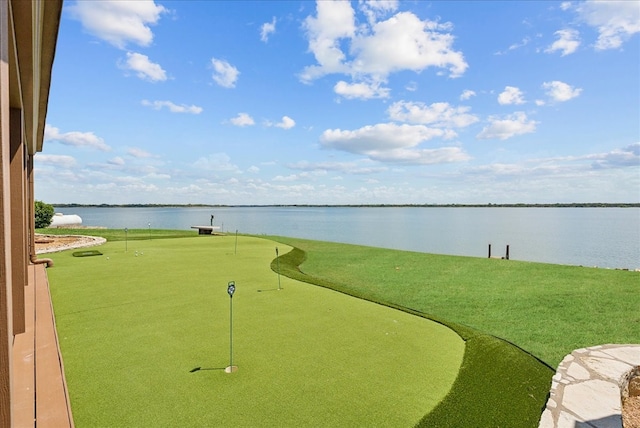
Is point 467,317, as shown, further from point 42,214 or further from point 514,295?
point 42,214

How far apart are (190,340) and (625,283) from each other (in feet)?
29.1

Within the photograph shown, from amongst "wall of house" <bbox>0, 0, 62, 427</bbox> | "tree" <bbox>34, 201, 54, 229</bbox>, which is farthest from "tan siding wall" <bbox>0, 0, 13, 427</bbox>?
"tree" <bbox>34, 201, 54, 229</bbox>

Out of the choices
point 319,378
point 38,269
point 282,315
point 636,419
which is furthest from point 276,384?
point 38,269

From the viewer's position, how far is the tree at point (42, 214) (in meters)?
22.3

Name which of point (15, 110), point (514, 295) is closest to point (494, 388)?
point (514, 295)

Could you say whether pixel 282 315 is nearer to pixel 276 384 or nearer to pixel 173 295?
pixel 276 384

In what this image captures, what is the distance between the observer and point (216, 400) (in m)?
2.67

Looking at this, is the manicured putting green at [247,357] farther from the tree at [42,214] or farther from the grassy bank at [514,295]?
the tree at [42,214]

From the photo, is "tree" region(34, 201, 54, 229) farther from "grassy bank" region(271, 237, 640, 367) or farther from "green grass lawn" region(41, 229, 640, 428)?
"grassy bank" region(271, 237, 640, 367)

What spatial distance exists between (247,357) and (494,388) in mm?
2384

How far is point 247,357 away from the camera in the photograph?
11.1 feet

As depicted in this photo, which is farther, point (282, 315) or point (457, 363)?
point (282, 315)

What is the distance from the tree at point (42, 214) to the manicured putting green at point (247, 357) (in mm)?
21556

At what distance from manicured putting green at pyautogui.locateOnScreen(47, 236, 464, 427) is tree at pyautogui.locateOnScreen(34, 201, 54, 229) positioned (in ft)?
70.7
